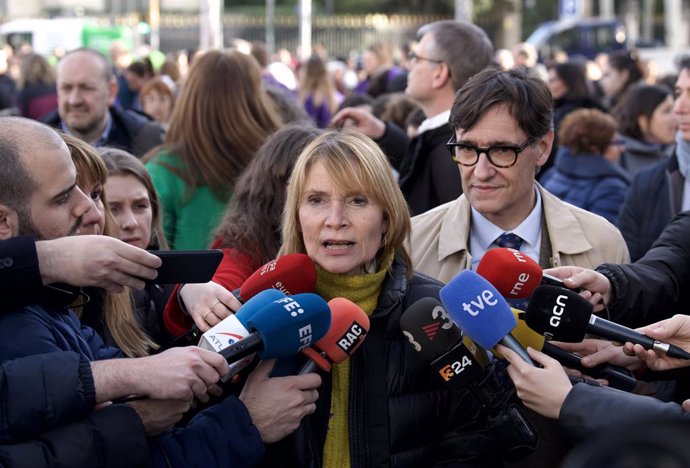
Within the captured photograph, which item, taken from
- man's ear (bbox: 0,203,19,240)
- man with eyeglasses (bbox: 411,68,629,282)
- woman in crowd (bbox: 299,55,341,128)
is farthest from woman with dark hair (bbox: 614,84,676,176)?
man's ear (bbox: 0,203,19,240)

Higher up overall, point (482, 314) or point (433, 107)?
point (433, 107)

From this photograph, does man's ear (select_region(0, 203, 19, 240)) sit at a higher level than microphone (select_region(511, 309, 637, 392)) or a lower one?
higher

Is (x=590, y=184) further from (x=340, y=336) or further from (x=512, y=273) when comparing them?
(x=340, y=336)

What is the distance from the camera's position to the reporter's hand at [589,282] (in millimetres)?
3615

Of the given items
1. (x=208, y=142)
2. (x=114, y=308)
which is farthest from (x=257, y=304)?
(x=208, y=142)

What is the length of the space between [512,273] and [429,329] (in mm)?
445

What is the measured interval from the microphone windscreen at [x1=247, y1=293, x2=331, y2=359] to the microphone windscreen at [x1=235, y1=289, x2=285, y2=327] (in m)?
0.04

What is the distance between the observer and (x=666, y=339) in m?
3.38

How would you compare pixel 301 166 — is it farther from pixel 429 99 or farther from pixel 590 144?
pixel 590 144

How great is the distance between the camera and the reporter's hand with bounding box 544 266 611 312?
3615 millimetres

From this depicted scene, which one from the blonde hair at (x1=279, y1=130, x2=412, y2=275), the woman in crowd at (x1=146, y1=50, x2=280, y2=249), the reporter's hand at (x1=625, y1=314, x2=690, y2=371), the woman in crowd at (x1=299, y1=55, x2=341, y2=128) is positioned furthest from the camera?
the woman in crowd at (x1=299, y1=55, x2=341, y2=128)

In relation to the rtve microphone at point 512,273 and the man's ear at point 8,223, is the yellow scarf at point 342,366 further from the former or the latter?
the man's ear at point 8,223

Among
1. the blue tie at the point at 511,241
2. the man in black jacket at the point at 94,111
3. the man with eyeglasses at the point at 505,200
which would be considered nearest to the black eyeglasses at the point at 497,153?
the man with eyeglasses at the point at 505,200

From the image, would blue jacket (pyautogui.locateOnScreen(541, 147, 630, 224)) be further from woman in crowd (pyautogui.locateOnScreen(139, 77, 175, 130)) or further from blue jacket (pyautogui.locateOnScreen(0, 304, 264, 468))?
woman in crowd (pyautogui.locateOnScreen(139, 77, 175, 130))
